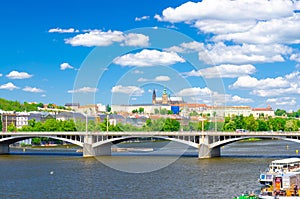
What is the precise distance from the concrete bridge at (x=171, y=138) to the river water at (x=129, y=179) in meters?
1.95

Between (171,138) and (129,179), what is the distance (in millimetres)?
18373

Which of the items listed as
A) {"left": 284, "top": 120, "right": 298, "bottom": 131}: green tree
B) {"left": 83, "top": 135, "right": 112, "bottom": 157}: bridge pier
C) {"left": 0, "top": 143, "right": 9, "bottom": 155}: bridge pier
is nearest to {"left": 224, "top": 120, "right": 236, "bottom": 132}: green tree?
{"left": 284, "top": 120, "right": 298, "bottom": 131}: green tree

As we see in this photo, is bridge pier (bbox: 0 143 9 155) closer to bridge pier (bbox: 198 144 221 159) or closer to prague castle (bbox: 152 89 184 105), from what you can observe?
bridge pier (bbox: 198 144 221 159)

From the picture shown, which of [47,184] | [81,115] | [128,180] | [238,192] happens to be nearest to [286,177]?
[238,192]

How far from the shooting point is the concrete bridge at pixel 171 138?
2168 inches

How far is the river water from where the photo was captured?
33688 mm

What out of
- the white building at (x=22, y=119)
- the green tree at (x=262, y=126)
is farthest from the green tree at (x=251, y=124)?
the white building at (x=22, y=119)

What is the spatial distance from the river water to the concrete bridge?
1947 millimetres

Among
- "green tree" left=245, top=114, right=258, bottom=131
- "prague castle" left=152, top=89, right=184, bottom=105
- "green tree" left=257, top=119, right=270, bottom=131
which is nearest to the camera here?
"green tree" left=245, top=114, right=258, bottom=131

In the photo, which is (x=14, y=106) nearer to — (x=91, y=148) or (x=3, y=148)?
(x=3, y=148)

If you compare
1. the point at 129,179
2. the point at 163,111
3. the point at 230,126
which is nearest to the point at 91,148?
the point at 129,179

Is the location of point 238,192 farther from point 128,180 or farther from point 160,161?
point 160,161

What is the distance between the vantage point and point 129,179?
4028 centimetres

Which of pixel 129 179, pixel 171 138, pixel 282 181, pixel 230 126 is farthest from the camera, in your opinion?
pixel 230 126
